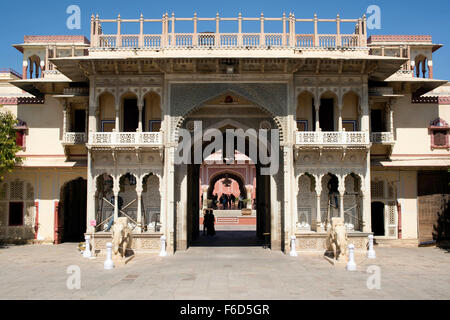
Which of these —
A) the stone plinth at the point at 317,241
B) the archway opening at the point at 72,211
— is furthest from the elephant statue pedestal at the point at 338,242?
the archway opening at the point at 72,211

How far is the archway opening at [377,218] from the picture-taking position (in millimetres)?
21936

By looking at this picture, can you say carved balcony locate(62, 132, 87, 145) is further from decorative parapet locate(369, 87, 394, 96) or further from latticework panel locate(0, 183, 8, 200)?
decorative parapet locate(369, 87, 394, 96)

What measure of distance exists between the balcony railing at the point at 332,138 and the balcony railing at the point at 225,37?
148 inches

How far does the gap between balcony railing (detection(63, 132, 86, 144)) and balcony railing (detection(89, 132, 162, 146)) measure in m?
2.15

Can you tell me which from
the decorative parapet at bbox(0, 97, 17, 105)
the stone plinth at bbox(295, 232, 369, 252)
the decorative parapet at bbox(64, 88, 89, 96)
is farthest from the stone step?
the decorative parapet at bbox(0, 97, 17, 105)

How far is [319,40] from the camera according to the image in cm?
1803

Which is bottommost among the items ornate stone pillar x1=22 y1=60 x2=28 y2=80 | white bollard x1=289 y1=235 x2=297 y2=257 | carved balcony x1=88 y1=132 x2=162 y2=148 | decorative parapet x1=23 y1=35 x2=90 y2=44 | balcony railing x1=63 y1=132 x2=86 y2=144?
white bollard x1=289 y1=235 x2=297 y2=257

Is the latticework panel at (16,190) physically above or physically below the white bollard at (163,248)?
above

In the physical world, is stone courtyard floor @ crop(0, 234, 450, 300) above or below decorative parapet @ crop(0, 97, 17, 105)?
below

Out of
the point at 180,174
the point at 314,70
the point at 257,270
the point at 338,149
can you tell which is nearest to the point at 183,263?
the point at 257,270

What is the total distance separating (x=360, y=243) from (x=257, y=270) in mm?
5899

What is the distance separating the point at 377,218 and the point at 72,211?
1655 cm

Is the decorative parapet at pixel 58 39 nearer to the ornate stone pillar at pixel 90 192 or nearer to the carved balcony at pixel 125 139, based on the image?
the carved balcony at pixel 125 139

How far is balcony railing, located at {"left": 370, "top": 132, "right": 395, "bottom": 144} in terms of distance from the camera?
1919cm
